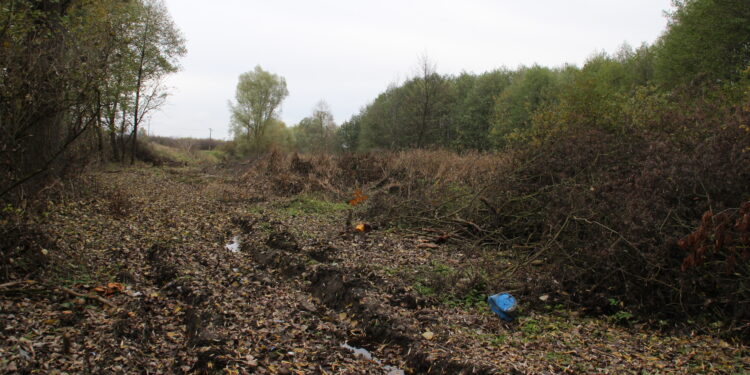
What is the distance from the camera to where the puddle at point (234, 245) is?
826 centimetres

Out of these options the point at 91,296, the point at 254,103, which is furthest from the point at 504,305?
the point at 254,103

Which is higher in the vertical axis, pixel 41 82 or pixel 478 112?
pixel 478 112

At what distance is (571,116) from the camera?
31.9ft

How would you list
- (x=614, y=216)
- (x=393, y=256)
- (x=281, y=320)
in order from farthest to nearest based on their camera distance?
(x=393, y=256), (x=614, y=216), (x=281, y=320)

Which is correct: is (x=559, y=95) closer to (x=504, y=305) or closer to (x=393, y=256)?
(x=393, y=256)

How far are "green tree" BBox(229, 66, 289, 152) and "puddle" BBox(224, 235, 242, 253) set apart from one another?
39511mm

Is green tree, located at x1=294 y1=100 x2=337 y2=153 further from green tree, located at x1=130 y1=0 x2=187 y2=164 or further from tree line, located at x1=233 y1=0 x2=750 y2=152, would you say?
green tree, located at x1=130 y1=0 x2=187 y2=164

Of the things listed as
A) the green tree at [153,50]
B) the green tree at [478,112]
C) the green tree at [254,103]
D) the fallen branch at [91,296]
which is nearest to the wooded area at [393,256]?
the fallen branch at [91,296]

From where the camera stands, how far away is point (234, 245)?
28.3 ft

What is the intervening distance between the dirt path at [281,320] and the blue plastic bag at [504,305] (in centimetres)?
16

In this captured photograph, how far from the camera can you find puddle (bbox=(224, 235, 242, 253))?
8.26 meters

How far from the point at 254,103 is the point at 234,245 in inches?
1676

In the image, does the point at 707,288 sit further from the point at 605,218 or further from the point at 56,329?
the point at 56,329

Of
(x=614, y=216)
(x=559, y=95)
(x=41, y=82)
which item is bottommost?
(x=614, y=216)
